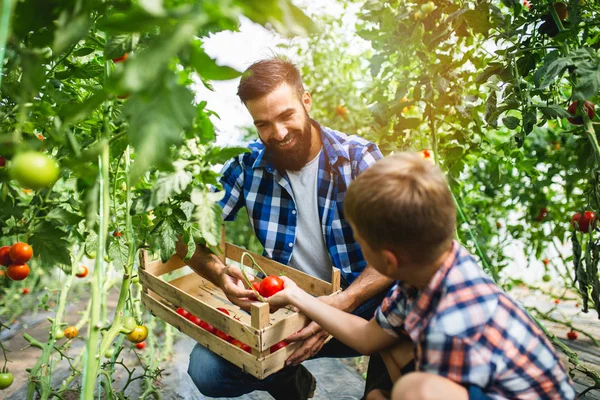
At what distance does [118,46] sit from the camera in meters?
0.84

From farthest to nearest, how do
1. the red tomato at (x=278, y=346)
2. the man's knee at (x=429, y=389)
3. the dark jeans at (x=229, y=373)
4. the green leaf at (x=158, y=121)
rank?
the dark jeans at (x=229, y=373), the red tomato at (x=278, y=346), the man's knee at (x=429, y=389), the green leaf at (x=158, y=121)

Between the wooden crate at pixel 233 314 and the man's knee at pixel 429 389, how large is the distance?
48 cm

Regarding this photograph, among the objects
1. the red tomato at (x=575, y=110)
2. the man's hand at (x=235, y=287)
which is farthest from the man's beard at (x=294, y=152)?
the red tomato at (x=575, y=110)

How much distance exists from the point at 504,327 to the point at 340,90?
8.82 ft

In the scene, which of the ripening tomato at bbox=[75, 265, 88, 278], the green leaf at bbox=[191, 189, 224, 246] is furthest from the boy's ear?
the ripening tomato at bbox=[75, 265, 88, 278]

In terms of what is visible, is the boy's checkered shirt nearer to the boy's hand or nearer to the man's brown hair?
the boy's hand

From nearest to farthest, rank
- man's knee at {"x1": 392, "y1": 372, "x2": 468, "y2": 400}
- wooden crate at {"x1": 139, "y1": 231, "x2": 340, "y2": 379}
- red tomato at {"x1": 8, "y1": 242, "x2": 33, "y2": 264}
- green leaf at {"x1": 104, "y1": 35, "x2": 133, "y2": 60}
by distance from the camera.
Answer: green leaf at {"x1": 104, "y1": 35, "x2": 133, "y2": 60}
man's knee at {"x1": 392, "y1": 372, "x2": 468, "y2": 400}
red tomato at {"x1": 8, "y1": 242, "x2": 33, "y2": 264}
wooden crate at {"x1": 139, "y1": 231, "x2": 340, "y2": 379}

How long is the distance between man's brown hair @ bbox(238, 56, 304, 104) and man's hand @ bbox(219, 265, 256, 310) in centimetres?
75

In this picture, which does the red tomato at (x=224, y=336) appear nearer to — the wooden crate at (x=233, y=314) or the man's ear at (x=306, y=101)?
the wooden crate at (x=233, y=314)

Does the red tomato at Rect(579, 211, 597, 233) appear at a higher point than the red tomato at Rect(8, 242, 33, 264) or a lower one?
lower

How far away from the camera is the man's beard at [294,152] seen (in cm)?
202

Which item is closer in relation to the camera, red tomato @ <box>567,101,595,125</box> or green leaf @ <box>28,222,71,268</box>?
green leaf @ <box>28,222,71,268</box>

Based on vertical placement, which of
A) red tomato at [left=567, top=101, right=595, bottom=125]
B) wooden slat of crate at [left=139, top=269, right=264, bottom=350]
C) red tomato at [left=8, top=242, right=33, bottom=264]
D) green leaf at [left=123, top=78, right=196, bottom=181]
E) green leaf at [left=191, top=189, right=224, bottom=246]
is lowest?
wooden slat of crate at [left=139, top=269, right=264, bottom=350]

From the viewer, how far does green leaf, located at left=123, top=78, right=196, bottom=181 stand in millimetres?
595
